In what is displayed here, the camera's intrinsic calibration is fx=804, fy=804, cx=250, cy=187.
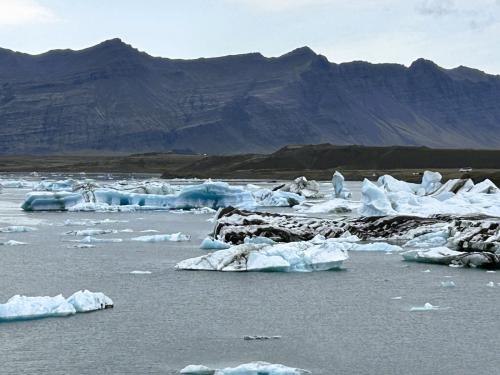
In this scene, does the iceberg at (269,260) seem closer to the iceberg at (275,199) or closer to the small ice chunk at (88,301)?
the small ice chunk at (88,301)

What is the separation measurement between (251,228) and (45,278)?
8.70m

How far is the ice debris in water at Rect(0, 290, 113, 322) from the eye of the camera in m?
16.2

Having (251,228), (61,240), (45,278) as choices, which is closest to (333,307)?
(45,278)

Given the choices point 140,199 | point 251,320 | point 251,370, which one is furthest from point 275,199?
point 251,370

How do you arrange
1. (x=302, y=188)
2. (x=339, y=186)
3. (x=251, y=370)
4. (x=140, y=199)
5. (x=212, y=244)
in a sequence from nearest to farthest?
(x=251, y=370) → (x=212, y=244) → (x=140, y=199) → (x=339, y=186) → (x=302, y=188)

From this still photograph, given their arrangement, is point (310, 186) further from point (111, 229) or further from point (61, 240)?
point (61, 240)

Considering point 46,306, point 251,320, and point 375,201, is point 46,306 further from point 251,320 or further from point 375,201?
point 375,201

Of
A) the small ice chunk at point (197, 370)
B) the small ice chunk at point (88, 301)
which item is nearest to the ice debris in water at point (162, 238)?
the small ice chunk at point (88, 301)

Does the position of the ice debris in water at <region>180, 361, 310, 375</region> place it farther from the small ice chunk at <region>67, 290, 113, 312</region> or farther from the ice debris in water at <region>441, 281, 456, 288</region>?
the ice debris in water at <region>441, 281, 456, 288</region>

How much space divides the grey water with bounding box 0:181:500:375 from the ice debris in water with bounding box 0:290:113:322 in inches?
10.0

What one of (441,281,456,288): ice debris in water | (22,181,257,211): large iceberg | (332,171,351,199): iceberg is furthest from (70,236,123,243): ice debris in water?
(332,171,351,199): iceberg

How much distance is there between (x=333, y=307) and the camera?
58.0 ft

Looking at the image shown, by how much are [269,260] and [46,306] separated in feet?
24.4

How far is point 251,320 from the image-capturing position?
53.7 feet
